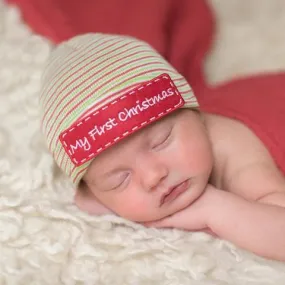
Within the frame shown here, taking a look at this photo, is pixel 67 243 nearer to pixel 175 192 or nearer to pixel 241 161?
pixel 175 192

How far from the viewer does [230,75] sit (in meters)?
1.68

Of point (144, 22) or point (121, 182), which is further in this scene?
point (144, 22)

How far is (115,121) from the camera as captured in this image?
1.07m

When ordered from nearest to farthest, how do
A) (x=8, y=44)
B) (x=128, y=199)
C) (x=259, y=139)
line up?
(x=128, y=199) → (x=259, y=139) → (x=8, y=44)

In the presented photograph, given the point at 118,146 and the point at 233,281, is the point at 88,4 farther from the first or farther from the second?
the point at 233,281

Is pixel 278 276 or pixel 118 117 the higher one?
pixel 118 117

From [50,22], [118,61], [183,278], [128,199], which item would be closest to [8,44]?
[50,22]

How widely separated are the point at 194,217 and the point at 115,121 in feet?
A: 0.70

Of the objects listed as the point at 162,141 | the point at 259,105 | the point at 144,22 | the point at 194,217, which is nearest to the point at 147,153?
the point at 162,141

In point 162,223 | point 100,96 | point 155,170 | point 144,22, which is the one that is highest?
point 144,22

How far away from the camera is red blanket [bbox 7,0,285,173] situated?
141 cm

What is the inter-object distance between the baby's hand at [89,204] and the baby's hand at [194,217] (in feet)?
0.32

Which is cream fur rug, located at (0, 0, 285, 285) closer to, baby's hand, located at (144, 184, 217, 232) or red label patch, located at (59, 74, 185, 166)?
baby's hand, located at (144, 184, 217, 232)

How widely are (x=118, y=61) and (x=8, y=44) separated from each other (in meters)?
0.49
